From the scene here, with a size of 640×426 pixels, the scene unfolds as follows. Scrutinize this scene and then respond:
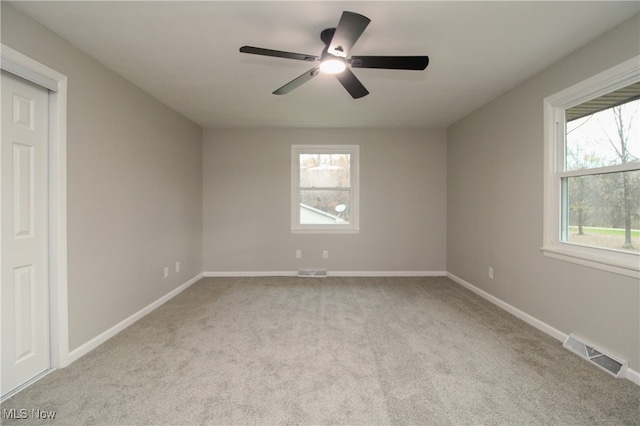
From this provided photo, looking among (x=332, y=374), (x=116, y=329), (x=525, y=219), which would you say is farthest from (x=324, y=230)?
(x=116, y=329)

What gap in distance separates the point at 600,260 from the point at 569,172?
30.3 inches

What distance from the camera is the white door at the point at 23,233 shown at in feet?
5.74

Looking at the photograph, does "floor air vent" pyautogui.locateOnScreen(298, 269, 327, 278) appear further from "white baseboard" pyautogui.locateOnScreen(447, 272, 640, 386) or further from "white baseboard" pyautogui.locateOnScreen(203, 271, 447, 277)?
"white baseboard" pyautogui.locateOnScreen(447, 272, 640, 386)

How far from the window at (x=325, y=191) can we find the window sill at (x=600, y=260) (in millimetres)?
2601

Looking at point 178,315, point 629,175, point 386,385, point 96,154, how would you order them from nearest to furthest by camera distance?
point 386,385 < point 629,175 < point 96,154 < point 178,315

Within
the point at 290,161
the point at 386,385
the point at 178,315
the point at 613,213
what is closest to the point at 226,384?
the point at 386,385

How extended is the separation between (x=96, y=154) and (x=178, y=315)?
1.74 m

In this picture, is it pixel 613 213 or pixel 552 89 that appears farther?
pixel 552 89

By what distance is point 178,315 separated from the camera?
9.82ft

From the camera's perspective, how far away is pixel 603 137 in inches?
86.5

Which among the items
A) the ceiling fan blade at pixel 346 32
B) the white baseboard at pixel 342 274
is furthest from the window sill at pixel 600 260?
the ceiling fan blade at pixel 346 32

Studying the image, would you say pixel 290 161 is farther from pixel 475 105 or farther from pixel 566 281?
pixel 566 281

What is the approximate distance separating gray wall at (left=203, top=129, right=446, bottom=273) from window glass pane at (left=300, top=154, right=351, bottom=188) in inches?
10.0

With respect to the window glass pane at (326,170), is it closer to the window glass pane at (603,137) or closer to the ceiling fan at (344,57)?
the ceiling fan at (344,57)
